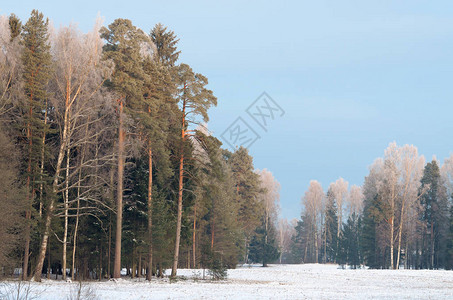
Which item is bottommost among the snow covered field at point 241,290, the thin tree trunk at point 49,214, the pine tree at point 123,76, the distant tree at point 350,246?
the distant tree at point 350,246

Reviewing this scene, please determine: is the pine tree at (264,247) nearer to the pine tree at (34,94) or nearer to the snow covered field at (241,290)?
the snow covered field at (241,290)


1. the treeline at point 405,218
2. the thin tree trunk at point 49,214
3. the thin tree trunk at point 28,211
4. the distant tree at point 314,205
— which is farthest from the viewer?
the distant tree at point 314,205

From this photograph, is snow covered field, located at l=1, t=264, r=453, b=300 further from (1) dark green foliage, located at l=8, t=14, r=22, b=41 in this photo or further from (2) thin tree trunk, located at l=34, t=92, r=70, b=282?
(1) dark green foliage, located at l=8, t=14, r=22, b=41

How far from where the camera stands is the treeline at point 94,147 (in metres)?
25.7

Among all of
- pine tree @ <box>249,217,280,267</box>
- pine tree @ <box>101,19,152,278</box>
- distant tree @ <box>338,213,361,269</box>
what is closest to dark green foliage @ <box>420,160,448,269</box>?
distant tree @ <box>338,213,361,269</box>

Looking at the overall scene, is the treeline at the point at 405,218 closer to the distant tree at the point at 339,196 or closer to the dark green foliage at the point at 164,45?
the distant tree at the point at 339,196

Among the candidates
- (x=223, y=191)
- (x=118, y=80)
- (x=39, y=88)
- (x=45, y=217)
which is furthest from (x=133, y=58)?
(x=223, y=191)

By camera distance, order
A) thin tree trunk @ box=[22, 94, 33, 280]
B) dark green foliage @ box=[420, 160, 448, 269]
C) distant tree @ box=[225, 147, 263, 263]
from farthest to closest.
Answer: dark green foliage @ box=[420, 160, 448, 269] → distant tree @ box=[225, 147, 263, 263] → thin tree trunk @ box=[22, 94, 33, 280]

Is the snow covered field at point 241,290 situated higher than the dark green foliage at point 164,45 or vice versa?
the dark green foliage at point 164,45

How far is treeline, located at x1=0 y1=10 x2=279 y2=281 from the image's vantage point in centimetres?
2572

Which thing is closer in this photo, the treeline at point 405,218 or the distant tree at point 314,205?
the treeline at point 405,218

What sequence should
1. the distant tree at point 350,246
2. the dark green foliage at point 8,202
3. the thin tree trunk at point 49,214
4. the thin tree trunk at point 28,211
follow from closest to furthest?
the dark green foliage at point 8,202 → the thin tree trunk at point 28,211 → the thin tree trunk at point 49,214 → the distant tree at point 350,246

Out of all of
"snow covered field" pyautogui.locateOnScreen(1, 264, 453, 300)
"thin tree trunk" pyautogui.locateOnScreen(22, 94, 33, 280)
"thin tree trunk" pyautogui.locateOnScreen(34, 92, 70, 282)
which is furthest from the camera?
"thin tree trunk" pyautogui.locateOnScreen(34, 92, 70, 282)

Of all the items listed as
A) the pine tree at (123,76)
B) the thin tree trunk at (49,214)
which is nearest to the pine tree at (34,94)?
the thin tree trunk at (49,214)
